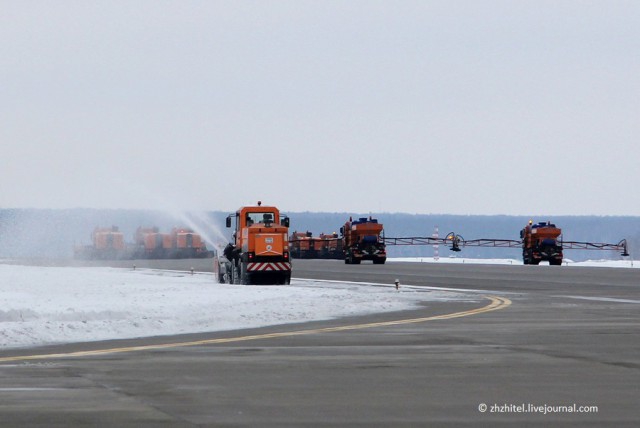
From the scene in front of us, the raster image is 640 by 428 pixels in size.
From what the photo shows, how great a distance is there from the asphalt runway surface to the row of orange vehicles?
73412mm

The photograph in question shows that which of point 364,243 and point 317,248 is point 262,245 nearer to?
point 364,243

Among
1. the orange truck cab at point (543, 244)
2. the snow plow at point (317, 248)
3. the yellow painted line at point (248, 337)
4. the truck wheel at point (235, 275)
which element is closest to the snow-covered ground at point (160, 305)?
the truck wheel at point (235, 275)

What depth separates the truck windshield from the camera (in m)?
46.9

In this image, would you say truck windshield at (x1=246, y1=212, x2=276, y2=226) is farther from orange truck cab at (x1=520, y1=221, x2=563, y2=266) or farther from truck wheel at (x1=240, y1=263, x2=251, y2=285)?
orange truck cab at (x1=520, y1=221, x2=563, y2=266)

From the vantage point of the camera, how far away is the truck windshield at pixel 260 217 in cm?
Answer: 4691

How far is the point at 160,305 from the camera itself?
3200 centimetres

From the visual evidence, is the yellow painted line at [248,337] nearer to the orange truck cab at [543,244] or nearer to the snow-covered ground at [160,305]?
the snow-covered ground at [160,305]

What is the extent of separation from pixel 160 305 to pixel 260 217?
1548 centimetres

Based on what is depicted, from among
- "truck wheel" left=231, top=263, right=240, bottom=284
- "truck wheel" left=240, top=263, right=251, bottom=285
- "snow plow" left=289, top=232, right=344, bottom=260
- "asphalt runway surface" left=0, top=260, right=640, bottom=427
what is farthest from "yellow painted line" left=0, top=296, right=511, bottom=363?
"snow plow" left=289, top=232, right=344, bottom=260

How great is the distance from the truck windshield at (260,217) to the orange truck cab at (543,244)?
3455 centimetres

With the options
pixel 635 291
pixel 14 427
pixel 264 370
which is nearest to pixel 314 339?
pixel 264 370

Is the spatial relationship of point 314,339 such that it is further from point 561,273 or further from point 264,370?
point 561,273

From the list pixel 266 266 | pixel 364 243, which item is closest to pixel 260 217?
pixel 266 266

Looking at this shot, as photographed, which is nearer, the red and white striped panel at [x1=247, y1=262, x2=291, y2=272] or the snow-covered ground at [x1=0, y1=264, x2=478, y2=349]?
the snow-covered ground at [x1=0, y1=264, x2=478, y2=349]
